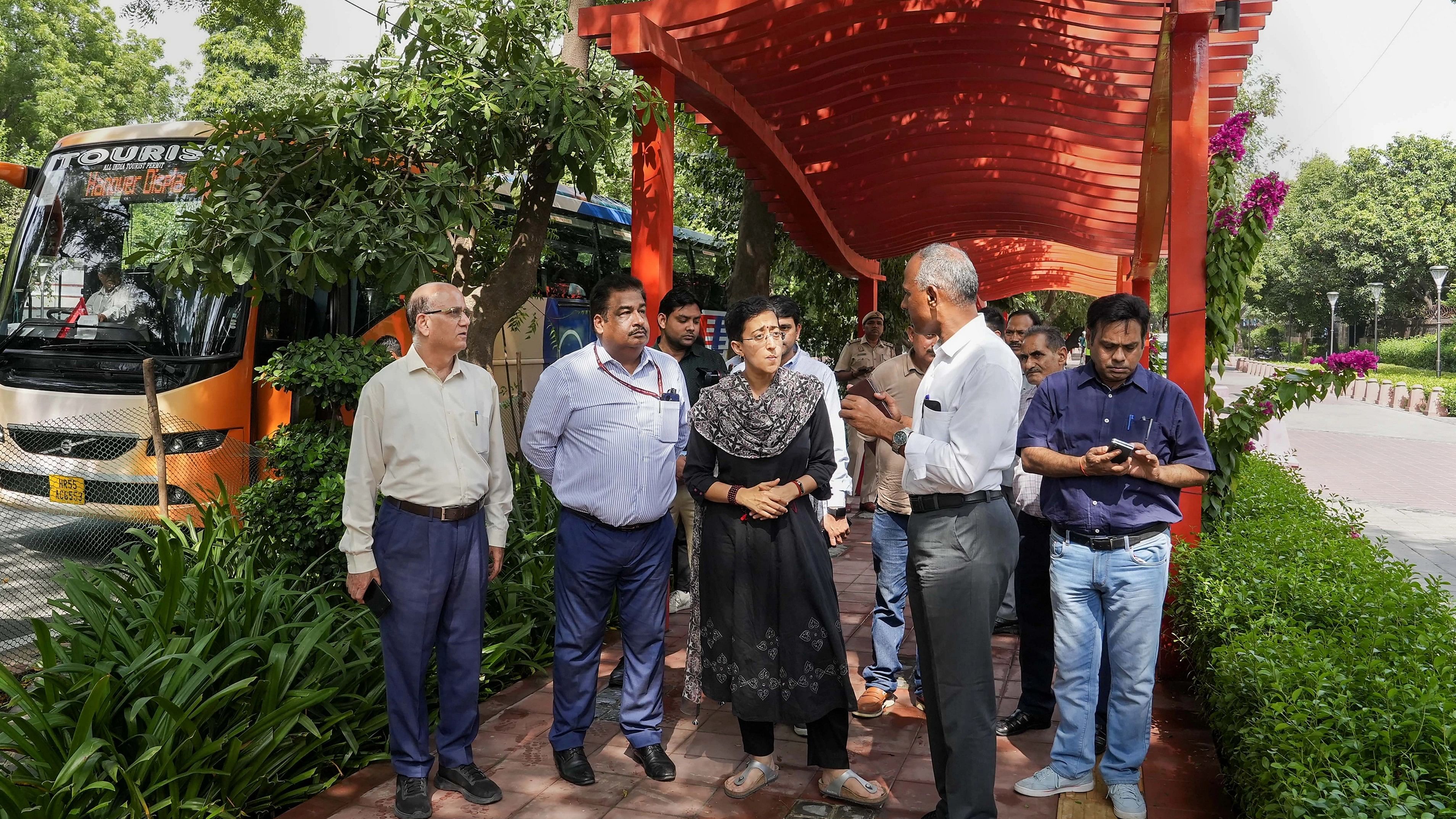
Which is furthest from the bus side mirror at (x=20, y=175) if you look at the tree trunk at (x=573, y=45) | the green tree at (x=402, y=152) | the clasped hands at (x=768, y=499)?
the clasped hands at (x=768, y=499)

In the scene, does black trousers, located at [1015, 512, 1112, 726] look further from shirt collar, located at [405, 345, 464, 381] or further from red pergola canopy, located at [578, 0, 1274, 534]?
shirt collar, located at [405, 345, 464, 381]

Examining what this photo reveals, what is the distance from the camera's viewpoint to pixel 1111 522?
3635 millimetres

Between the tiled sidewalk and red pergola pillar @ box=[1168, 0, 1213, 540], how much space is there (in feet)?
4.76

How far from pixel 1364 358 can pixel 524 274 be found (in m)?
4.50

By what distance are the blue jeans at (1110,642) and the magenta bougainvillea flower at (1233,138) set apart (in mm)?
2681

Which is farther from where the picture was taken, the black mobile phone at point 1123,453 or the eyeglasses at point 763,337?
the eyeglasses at point 763,337

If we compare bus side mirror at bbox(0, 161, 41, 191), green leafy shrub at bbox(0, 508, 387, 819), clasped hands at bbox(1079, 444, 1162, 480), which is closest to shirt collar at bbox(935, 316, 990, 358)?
clasped hands at bbox(1079, 444, 1162, 480)

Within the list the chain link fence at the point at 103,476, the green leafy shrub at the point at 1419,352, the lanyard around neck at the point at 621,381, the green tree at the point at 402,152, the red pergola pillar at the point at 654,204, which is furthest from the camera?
the green leafy shrub at the point at 1419,352

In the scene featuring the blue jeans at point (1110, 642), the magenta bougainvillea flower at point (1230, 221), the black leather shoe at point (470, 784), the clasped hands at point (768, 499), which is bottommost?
Result: the black leather shoe at point (470, 784)

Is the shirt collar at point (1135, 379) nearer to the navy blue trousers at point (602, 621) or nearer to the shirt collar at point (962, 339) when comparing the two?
the shirt collar at point (962, 339)

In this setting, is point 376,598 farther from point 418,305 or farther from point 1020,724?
point 1020,724

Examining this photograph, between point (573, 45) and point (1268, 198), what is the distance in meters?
4.05

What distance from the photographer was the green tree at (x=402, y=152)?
5.25m

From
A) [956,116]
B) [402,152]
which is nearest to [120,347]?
[402,152]
